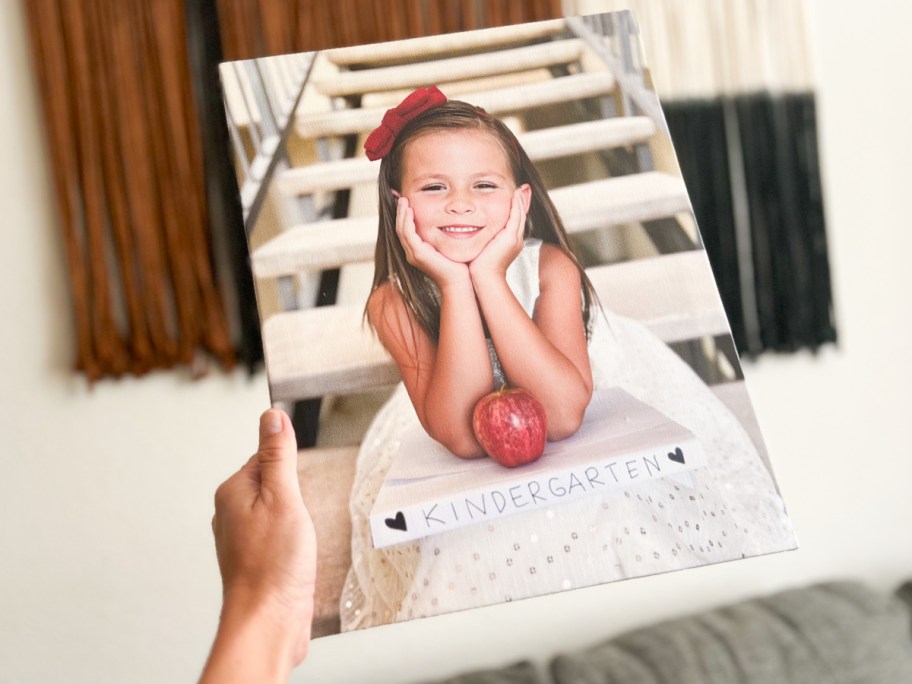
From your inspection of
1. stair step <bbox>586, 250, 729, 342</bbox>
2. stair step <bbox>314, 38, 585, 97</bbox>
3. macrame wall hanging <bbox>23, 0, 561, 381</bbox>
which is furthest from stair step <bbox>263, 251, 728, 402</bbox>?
macrame wall hanging <bbox>23, 0, 561, 381</bbox>

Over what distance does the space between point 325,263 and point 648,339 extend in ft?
0.88

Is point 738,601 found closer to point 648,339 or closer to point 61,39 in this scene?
point 648,339

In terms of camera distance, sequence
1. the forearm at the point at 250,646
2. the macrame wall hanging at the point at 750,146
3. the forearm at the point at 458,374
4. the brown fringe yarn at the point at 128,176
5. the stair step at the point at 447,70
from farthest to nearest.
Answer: the macrame wall hanging at the point at 750,146 < the brown fringe yarn at the point at 128,176 < the stair step at the point at 447,70 < the forearm at the point at 458,374 < the forearm at the point at 250,646

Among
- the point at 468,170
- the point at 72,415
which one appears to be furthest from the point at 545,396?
the point at 72,415

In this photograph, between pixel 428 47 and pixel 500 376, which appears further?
pixel 428 47

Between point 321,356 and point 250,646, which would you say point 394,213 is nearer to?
point 321,356

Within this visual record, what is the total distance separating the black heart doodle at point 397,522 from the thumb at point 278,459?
69 millimetres

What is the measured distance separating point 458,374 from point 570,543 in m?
0.15

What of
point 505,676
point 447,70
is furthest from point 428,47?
point 505,676

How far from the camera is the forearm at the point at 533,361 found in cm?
70

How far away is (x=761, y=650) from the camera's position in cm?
129

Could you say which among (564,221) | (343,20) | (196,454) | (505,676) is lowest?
(505,676)

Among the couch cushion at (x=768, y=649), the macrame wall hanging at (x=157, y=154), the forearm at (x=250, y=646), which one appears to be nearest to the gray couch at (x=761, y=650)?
the couch cushion at (x=768, y=649)

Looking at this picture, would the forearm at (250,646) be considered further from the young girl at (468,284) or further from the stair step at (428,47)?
the stair step at (428,47)
